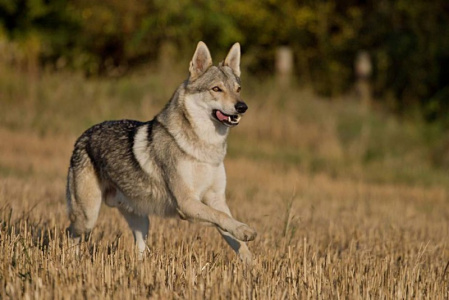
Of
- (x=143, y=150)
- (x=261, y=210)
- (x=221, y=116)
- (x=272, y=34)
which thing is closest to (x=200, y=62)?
(x=221, y=116)

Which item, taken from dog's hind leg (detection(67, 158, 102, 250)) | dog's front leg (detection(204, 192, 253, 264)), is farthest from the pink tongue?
dog's hind leg (detection(67, 158, 102, 250))

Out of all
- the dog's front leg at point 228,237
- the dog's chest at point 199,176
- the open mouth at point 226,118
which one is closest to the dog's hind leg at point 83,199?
the dog's chest at point 199,176

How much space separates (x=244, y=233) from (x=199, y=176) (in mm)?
784

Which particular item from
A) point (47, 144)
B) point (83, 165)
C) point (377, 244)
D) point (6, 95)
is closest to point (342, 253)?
point (377, 244)

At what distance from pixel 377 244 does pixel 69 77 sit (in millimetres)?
13037

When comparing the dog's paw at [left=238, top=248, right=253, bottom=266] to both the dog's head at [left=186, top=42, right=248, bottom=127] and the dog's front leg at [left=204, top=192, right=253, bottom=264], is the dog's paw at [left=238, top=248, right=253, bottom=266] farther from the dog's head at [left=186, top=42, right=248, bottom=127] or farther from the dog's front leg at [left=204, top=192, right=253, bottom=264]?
the dog's head at [left=186, top=42, right=248, bottom=127]

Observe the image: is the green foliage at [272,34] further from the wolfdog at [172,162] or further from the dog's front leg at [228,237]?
the dog's front leg at [228,237]

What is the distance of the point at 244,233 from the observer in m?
5.20

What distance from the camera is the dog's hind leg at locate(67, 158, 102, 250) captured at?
20.7ft

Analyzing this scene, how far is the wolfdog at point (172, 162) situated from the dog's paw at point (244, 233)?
0.01m

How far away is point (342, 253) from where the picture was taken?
639cm

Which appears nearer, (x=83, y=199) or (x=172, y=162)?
(x=172, y=162)

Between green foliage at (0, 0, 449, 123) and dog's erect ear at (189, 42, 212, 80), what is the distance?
45.8 ft

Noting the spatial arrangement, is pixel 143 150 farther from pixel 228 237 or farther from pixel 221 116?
pixel 228 237
